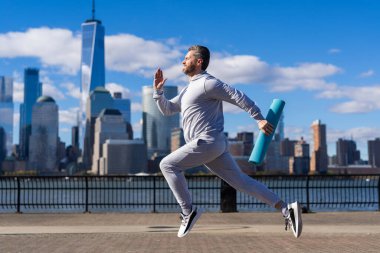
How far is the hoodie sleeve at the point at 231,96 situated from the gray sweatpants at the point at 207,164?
1.32 ft

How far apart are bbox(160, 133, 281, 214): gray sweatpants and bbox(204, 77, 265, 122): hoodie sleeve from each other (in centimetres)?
40

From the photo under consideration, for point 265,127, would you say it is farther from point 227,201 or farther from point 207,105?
point 227,201

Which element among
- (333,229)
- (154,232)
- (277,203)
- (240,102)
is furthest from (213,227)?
(240,102)

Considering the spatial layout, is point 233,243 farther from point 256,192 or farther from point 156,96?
point 156,96

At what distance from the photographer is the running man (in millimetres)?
6031

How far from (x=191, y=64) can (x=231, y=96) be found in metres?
0.61

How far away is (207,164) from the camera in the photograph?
20.6ft

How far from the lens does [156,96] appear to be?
6.58m

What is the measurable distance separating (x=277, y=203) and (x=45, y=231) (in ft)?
19.1

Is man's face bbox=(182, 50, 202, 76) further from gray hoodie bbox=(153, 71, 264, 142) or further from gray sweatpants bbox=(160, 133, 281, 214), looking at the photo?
gray sweatpants bbox=(160, 133, 281, 214)

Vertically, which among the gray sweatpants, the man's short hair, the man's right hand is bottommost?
the gray sweatpants

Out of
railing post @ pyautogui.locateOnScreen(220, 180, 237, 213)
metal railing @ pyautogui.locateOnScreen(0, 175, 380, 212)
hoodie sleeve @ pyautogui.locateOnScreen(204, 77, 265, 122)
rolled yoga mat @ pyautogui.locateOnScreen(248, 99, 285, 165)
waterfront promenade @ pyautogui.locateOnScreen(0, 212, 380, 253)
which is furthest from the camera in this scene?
metal railing @ pyautogui.locateOnScreen(0, 175, 380, 212)

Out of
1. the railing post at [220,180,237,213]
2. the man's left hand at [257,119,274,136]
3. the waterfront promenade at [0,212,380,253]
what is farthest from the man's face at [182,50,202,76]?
the railing post at [220,180,237,213]

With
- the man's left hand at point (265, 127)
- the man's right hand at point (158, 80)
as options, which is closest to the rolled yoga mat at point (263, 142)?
the man's left hand at point (265, 127)
